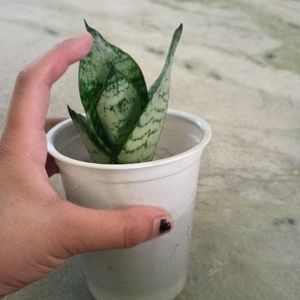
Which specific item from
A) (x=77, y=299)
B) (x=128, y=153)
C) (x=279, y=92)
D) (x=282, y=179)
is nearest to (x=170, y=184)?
(x=128, y=153)

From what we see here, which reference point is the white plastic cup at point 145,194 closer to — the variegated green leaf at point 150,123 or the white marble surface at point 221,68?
the variegated green leaf at point 150,123

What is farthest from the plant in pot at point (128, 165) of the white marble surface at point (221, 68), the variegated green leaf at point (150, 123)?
the white marble surface at point (221, 68)

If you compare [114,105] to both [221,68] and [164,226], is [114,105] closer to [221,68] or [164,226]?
[164,226]

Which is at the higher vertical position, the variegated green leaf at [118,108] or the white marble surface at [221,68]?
the variegated green leaf at [118,108]

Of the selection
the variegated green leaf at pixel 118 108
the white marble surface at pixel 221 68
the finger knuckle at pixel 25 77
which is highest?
the finger knuckle at pixel 25 77

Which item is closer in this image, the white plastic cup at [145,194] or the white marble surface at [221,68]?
the white plastic cup at [145,194]

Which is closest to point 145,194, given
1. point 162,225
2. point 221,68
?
point 162,225
